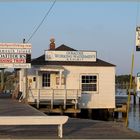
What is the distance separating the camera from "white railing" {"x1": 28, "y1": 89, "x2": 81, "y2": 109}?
35128 mm

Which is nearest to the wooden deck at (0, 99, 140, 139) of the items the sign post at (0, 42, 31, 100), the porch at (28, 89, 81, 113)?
the porch at (28, 89, 81, 113)

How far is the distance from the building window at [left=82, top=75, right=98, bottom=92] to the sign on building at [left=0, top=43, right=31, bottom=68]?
184 inches

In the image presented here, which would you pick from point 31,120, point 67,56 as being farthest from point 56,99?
point 31,120

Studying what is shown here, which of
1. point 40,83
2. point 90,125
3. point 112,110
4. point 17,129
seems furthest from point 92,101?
point 17,129

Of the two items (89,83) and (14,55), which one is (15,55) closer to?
(14,55)

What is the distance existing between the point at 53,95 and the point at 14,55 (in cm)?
461

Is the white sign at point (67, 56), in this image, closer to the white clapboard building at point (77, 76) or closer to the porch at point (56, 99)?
the white clapboard building at point (77, 76)

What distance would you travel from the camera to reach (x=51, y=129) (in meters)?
18.6

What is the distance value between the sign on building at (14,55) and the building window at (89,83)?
15.3 feet

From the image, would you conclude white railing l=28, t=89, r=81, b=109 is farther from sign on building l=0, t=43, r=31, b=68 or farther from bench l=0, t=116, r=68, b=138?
bench l=0, t=116, r=68, b=138

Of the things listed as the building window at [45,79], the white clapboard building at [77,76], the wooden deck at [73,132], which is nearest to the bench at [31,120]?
the wooden deck at [73,132]

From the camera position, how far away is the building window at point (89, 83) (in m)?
37.6

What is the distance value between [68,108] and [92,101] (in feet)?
8.91

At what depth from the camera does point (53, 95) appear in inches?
1384
